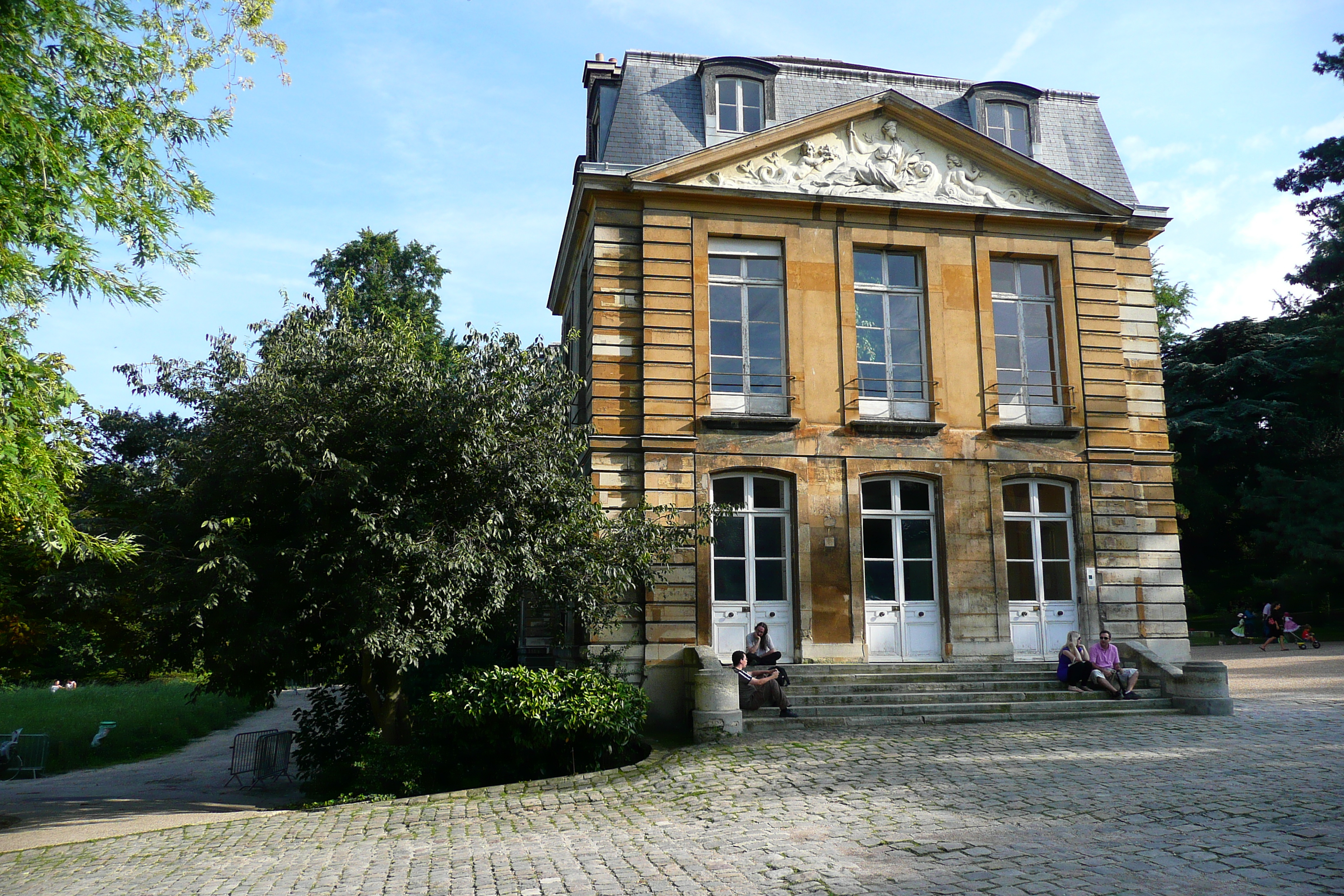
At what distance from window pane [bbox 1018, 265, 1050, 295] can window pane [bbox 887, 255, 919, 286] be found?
1759 millimetres

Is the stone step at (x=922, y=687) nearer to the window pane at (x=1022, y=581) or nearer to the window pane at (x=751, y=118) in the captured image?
the window pane at (x=1022, y=581)

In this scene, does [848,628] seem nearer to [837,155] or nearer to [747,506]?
[747,506]

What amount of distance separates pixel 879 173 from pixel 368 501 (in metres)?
9.24

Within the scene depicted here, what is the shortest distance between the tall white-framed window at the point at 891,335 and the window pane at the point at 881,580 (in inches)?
86.4


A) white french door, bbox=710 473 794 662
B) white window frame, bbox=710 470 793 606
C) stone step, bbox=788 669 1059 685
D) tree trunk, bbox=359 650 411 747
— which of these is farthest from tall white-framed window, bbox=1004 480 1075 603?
tree trunk, bbox=359 650 411 747

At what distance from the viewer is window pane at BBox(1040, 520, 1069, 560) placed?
48.7ft

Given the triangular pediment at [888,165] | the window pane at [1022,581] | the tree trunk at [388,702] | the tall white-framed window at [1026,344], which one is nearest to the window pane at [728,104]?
the triangular pediment at [888,165]

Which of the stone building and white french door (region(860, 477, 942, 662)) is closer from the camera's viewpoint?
the stone building

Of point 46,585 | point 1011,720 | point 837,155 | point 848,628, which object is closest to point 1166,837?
point 1011,720

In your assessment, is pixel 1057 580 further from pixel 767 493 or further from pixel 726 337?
pixel 726 337

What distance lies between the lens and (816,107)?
52.3 feet

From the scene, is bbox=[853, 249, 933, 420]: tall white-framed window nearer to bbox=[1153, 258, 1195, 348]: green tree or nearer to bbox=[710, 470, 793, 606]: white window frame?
bbox=[710, 470, 793, 606]: white window frame

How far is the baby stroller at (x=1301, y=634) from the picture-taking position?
23656mm

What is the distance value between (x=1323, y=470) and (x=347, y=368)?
3000 centimetres
